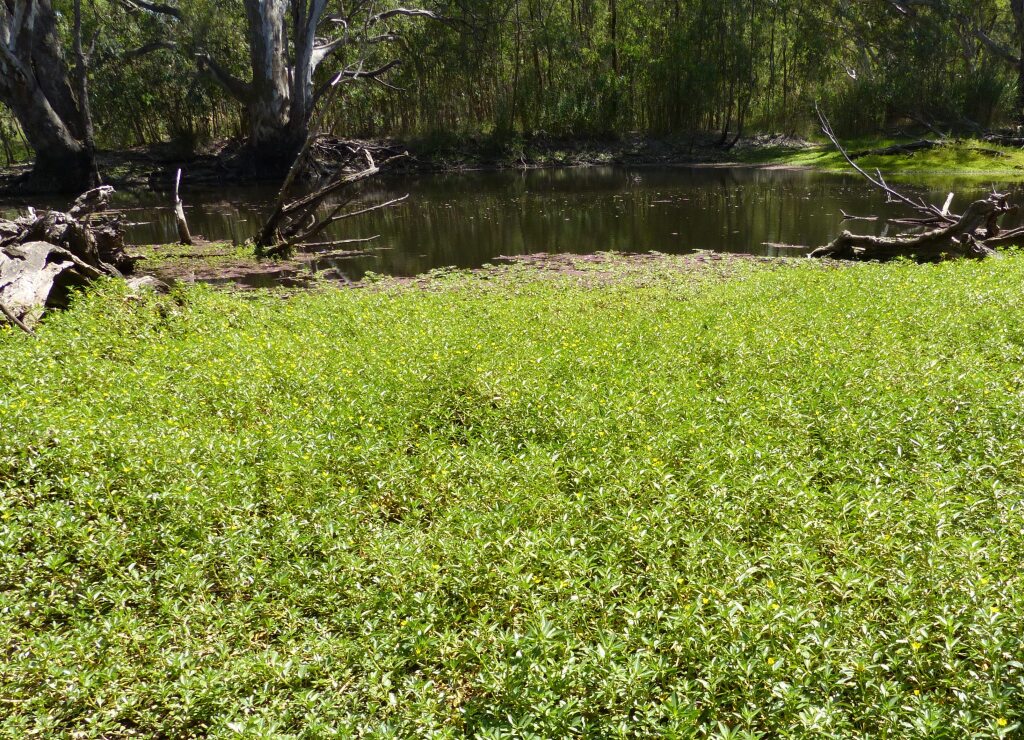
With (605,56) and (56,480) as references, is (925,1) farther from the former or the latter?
(56,480)

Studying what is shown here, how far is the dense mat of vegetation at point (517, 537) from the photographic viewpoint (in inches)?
135

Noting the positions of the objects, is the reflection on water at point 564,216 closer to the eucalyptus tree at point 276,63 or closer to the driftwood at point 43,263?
the eucalyptus tree at point 276,63

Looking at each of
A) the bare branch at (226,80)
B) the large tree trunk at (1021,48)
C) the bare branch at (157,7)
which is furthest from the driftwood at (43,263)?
the large tree trunk at (1021,48)

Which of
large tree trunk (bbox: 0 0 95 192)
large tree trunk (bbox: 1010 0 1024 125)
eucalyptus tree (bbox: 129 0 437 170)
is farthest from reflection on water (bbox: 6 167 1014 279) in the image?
large tree trunk (bbox: 1010 0 1024 125)

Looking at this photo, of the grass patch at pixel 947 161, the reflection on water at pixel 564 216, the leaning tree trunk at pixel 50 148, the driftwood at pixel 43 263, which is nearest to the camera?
the driftwood at pixel 43 263

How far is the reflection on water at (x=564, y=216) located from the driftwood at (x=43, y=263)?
229 inches

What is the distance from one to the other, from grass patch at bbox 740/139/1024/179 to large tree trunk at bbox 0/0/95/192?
37.9 meters

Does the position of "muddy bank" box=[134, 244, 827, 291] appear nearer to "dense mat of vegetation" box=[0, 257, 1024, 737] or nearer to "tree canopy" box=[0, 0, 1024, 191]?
"dense mat of vegetation" box=[0, 257, 1024, 737]

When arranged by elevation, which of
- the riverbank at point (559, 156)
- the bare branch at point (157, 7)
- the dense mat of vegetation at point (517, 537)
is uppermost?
the bare branch at point (157, 7)

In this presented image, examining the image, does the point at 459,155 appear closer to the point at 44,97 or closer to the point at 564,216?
the point at 44,97

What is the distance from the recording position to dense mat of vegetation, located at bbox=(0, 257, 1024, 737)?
3.42m

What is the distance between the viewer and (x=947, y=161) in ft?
108

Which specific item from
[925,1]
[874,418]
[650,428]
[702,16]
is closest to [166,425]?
[650,428]

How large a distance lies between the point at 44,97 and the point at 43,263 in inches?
1128
